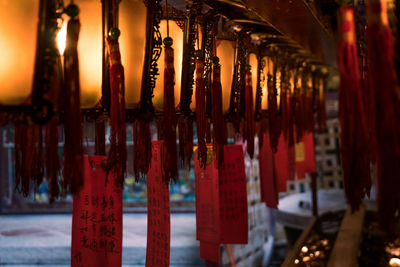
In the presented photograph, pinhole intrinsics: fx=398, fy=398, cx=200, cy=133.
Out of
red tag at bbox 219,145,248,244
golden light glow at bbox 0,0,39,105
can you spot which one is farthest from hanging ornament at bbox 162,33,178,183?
red tag at bbox 219,145,248,244

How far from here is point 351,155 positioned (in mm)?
896

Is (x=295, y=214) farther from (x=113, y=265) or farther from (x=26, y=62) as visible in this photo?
(x=26, y=62)

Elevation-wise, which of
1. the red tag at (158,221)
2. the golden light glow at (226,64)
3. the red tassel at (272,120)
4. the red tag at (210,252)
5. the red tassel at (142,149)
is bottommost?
the red tag at (210,252)

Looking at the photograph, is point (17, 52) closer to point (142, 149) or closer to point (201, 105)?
point (142, 149)

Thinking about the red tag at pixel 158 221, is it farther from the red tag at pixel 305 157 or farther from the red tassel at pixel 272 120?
the red tag at pixel 305 157

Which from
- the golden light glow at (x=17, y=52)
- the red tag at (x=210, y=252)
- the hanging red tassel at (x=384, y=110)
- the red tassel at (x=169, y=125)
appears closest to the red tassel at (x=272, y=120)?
the red tag at (x=210, y=252)

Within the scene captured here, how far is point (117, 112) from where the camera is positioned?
1.09m

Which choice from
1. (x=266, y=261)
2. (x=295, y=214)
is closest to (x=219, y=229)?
(x=295, y=214)

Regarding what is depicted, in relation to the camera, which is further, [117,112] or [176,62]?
[176,62]

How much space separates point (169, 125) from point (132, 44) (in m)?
0.27

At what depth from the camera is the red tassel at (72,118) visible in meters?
0.94

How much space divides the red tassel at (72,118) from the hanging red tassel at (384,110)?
2.17ft

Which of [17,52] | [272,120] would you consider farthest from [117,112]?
[272,120]

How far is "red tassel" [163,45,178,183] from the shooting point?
122 cm
